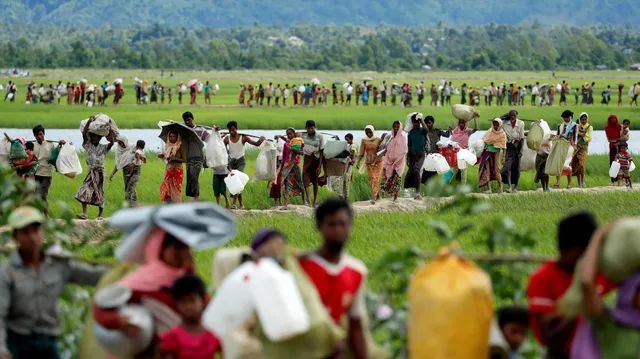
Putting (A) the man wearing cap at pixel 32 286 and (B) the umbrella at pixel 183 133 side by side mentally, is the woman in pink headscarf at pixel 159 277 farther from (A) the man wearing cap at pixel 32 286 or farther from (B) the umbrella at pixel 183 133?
(B) the umbrella at pixel 183 133

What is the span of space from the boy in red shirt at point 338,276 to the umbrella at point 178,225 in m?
0.48

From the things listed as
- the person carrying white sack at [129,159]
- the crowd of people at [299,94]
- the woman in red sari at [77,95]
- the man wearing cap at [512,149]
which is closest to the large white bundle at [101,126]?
the person carrying white sack at [129,159]

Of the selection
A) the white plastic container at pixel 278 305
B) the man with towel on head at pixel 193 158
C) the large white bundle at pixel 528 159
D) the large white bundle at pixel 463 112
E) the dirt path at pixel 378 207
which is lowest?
the dirt path at pixel 378 207

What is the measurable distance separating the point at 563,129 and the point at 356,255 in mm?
9284

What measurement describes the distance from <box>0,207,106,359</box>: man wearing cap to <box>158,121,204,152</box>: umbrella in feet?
32.8

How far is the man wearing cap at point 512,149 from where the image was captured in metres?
19.5

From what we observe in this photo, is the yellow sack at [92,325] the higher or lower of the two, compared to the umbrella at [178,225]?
lower

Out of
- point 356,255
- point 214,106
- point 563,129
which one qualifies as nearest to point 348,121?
point 214,106

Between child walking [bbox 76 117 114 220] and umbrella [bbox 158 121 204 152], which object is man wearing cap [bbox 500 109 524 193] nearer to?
umbrella [bbox 158 121 204 152]

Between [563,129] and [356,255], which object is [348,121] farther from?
[356,255]

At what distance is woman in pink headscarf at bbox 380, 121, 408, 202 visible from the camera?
18484 millimetres

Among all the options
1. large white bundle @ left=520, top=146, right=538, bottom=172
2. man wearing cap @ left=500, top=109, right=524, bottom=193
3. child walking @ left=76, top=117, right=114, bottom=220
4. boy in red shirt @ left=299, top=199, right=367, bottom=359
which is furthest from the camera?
large white bundle @ left=520, top=146, right=538, bottom=172

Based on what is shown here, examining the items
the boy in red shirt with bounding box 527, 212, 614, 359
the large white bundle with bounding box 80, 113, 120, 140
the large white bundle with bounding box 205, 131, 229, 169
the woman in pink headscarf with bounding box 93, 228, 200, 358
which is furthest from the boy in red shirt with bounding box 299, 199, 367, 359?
the large white bundle with bounding box 205, 131, 229, 169

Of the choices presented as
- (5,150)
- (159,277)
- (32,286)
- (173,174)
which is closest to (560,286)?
(159,277)
